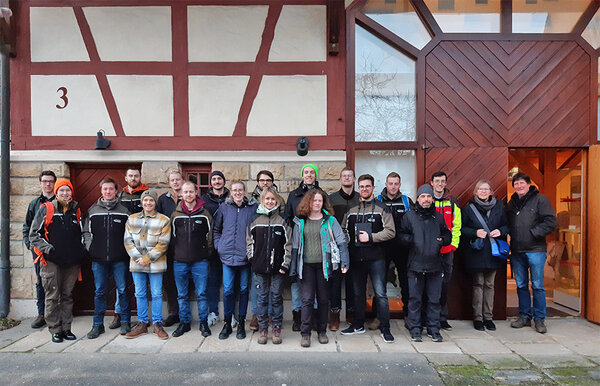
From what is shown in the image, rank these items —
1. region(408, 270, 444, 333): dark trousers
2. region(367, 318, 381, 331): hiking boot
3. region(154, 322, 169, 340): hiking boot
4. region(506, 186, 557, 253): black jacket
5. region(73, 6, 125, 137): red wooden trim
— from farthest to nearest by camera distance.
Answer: region(73, 6, 125, 137): red wooden trim < region(367, 318, 381, 331): hiking boot < region(506, 186, 557, 253): black jacket < region(154, 322, 169, 340): hiking boot < region(408, 270, 444, 333): dark trousers

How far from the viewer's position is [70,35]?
5.04 m

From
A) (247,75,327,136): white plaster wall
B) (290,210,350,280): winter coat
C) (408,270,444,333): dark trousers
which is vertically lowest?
(408,270,444,333): dark trousers

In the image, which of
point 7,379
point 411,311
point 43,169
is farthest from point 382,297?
point 43,169

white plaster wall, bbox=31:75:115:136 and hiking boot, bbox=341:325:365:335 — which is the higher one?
white plaster wall, bbox=31:75:115:136

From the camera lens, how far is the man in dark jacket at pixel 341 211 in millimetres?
4586

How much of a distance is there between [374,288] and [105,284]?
3.43 m

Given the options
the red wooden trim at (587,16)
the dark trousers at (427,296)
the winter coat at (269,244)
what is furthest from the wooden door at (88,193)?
the red wooden trim at (587,16)

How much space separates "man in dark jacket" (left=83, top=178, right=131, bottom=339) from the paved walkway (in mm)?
316

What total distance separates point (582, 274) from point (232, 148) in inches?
218

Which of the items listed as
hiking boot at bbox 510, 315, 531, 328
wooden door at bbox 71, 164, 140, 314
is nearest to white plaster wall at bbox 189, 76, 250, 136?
wooden door at bbox 71, 164, 140, 314

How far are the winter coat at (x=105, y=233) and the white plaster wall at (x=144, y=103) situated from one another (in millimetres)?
1259

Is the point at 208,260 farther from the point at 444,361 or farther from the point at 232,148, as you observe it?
the point at 444,361

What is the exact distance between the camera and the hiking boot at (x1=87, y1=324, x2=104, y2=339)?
4351 millimetres

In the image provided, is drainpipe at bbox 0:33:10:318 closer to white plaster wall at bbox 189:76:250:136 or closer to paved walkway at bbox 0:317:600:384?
paved walkway at bbox 0:317:600:384
